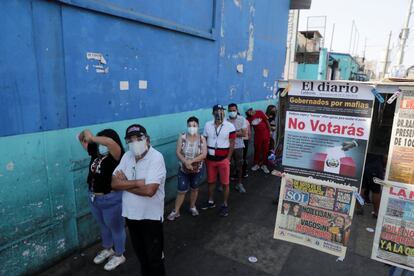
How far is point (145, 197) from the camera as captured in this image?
3.06m

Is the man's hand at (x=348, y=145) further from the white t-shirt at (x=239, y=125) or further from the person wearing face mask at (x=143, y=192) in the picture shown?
the white t-shirt at (x=239, y=125)

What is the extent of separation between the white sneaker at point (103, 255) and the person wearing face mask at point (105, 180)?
0.14 meters

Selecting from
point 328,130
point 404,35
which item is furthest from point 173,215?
point 404,35

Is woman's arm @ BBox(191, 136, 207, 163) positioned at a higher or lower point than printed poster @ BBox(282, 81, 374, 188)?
lower

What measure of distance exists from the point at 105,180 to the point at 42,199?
30.4 inches

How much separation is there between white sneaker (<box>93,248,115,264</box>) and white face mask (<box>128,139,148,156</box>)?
1711 millimetres

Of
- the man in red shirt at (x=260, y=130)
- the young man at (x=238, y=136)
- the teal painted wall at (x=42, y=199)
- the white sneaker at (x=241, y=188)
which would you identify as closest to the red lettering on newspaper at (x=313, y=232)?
the teal painted wall at (x=42, y=199)

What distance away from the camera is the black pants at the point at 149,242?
3.09m

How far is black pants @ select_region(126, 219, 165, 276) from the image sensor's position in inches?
122

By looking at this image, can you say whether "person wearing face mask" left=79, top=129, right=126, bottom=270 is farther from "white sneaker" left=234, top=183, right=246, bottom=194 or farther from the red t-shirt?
the red t-shirt

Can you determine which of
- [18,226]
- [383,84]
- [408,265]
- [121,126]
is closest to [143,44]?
[121,126]

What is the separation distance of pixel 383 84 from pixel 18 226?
3.89 meters

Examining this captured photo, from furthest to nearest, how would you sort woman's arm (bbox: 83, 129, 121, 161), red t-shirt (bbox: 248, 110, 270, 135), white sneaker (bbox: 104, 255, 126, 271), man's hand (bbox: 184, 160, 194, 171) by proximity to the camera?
red t-shirt (bbox: 248, 110, 270, 135)
man's hand (bbox: 184, 160, 194, 171)
white sneaker (bbox: 104, 255, 126, 271)
woman's arm (bbox: 83, 129, 121, 161)

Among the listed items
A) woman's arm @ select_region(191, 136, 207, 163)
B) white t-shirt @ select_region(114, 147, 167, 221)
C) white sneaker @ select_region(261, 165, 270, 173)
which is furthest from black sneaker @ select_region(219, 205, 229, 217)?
white sneaker @ select_region(261, 165, 270, 173)
